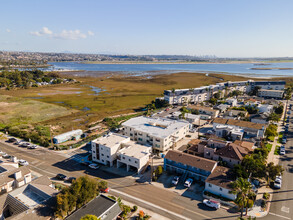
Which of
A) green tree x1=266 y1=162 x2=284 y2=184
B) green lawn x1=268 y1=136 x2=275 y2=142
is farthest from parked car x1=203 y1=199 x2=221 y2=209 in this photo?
green lawn x1=268 y1=136 x2=275 y2=142

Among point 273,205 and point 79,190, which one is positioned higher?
point 79,190

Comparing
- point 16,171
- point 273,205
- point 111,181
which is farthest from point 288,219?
point 16,171

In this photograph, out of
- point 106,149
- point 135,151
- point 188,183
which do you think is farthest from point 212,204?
point 106,149

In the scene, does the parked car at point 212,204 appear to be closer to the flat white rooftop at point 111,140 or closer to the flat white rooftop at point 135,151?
the flat white rooftop at point 135,151

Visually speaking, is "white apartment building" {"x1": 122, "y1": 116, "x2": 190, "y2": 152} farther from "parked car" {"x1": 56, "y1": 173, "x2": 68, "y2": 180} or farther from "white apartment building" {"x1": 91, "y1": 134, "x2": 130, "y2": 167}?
"parked car" {"x1": 56, "y1": 173, "x2": 68, "y2": 180}

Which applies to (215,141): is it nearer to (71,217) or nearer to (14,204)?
(71,217)

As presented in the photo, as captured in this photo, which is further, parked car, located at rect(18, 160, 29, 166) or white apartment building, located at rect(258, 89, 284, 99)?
white apartment building, located at rect(258, 89, 284, 99)

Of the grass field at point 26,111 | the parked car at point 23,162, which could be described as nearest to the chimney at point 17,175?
the parked car at point 23,162

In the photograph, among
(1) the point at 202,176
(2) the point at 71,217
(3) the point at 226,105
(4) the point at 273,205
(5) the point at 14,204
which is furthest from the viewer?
(3) the point at 226,105
